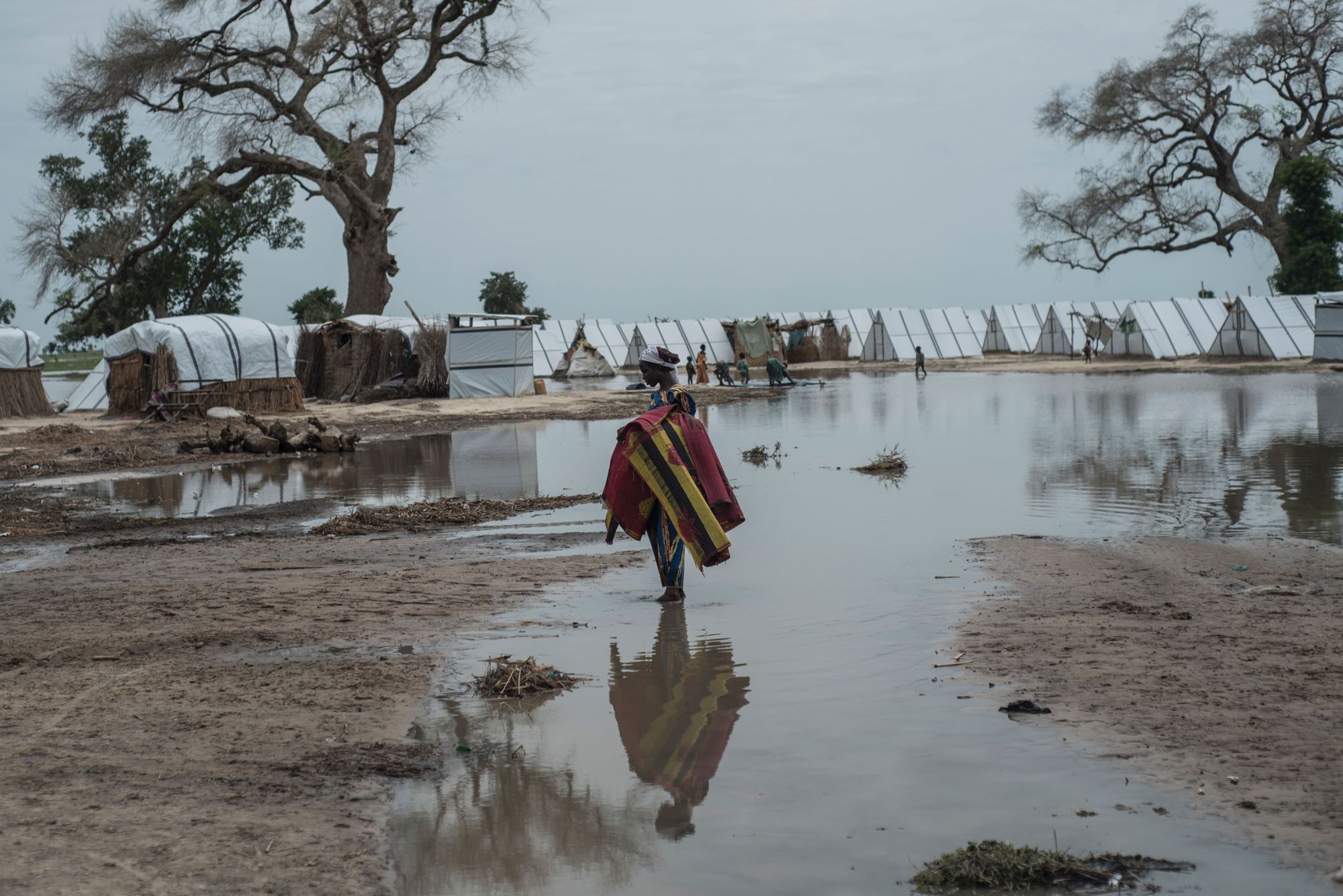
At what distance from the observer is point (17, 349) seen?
25312 millimetres

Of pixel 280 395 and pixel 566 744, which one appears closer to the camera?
pixel 566 744

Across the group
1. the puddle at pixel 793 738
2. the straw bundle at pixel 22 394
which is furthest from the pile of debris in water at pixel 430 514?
the straw bundle at pixel 22 394

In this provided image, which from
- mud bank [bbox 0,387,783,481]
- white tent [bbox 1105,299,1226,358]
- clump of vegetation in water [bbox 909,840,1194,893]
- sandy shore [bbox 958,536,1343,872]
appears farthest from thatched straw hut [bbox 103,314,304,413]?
white tent [bbox 1105,299,1226,358]

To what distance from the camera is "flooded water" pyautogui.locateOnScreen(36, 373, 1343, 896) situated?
3488 millimetres

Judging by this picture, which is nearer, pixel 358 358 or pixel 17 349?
pixel 17 349

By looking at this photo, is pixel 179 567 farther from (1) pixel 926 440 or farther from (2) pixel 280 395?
(2) pixel 280 395

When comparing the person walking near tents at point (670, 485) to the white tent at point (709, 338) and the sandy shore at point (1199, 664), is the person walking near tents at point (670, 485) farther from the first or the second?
the white tent at point (709, 338)

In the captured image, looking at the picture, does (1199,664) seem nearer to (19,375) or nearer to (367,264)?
(19,375)

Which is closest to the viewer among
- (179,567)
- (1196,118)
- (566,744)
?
(566,744)

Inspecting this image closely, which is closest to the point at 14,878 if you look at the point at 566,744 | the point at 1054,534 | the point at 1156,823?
the point at 566,744

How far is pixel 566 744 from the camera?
458 centimetres

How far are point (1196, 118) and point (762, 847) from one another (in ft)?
168

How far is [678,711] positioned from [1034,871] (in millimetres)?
1957

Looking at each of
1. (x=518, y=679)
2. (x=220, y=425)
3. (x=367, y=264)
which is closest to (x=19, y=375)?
(x=220, y=425)
